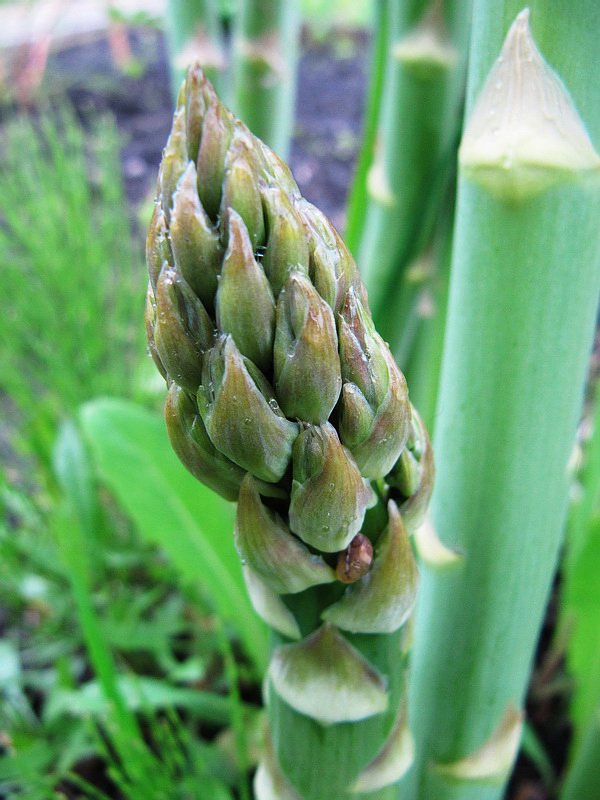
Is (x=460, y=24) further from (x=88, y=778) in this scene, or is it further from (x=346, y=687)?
(x=88, y=778)

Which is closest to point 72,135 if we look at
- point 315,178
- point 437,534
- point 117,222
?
point 117,222

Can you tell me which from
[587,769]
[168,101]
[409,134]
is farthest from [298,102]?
[587,769]

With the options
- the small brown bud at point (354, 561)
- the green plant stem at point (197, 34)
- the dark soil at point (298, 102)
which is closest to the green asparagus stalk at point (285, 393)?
the small brown bud at point (354, 561)

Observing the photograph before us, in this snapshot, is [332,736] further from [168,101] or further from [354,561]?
[168,101]

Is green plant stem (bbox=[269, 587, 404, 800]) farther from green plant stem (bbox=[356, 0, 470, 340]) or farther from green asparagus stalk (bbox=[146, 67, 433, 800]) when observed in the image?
green plant stem (bbox=[356, 0, 470, 340])

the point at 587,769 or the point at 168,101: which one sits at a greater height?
the point at 168,101

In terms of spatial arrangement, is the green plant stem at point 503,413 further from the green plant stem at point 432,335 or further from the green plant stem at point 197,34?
the green plant stem at point 197,34

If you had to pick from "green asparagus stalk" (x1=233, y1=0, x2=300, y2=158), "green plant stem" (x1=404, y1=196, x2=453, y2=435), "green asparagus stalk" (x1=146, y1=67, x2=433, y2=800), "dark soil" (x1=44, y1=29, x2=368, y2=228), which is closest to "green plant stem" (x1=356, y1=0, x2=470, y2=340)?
"green plant stem" (x1=404, y1=196, x2=453, y2=435)
